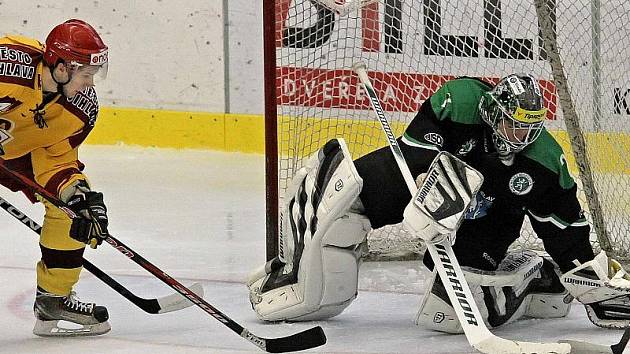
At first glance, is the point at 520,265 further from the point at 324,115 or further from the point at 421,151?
the point at 324,115

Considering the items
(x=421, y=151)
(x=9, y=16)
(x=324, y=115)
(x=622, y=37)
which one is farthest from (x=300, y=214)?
(x=9, y=16)

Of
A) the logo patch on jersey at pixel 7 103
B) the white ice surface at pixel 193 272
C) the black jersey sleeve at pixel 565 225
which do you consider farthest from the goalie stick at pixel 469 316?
the logo patch on jersey at pixel 7 103

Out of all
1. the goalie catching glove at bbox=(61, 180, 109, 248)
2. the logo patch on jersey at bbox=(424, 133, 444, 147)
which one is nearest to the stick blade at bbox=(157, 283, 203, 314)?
the goalie catching glove at bbox=(61, 180, 109, 248)

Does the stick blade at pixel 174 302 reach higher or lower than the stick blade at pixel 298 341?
higher

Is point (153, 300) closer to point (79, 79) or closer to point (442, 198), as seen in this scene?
point (79, 79)

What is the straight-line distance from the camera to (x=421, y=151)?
321 centimetres

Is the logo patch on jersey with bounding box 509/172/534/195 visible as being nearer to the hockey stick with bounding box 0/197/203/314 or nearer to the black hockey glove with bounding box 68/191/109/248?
the hockey stick with bounding box 0/197/203/314

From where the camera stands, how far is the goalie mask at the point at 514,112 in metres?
3.09

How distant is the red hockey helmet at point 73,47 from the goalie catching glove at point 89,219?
1.05ft

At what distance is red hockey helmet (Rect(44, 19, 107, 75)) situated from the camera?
3.06m

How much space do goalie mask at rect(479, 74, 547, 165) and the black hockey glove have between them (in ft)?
3.11

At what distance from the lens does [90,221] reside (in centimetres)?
306

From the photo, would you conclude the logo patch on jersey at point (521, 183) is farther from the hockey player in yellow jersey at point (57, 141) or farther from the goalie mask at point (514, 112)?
the hockey player in yellow jersey at point (57, 141)

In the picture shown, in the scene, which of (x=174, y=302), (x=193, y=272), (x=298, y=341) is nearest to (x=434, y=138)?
(x=298, y=341)
